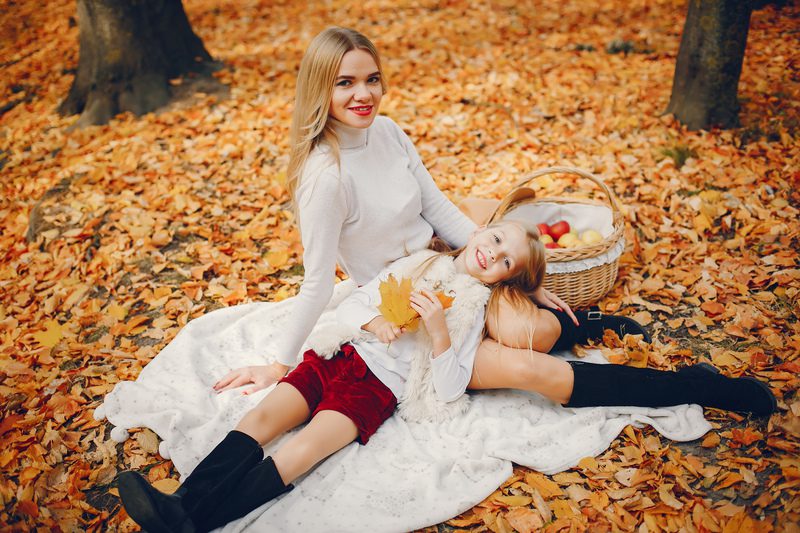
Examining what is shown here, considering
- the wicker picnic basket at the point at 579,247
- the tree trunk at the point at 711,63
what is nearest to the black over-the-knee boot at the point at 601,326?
the wicker picnic basket at the point at 579,247

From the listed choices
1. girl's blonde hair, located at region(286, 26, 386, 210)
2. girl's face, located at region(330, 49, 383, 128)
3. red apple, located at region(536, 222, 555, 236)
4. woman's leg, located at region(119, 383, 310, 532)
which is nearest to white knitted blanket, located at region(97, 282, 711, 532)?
woman's leg, located at region(119, 383, 310, 532)

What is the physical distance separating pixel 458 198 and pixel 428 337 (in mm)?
1963

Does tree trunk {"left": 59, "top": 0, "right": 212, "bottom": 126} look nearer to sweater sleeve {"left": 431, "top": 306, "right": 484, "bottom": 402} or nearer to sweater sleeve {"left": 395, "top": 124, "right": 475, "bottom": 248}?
sweater sleeve {"left": 395, "top": 124, "right": 475, "bottom": 248}

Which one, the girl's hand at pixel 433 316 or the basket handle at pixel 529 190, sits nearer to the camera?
the girl's hand at pixel 433 316

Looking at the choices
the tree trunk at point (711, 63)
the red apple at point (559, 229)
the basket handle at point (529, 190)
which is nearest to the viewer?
the basket handle at point (529, 190)

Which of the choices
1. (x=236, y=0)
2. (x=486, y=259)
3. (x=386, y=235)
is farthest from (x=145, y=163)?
(x=236, y=0)

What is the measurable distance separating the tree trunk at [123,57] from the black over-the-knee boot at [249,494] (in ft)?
14.3

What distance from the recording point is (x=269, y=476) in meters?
2.26

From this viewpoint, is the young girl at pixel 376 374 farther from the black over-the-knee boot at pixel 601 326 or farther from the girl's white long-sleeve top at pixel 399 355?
the black over-the-knee boot at pixel 601 326

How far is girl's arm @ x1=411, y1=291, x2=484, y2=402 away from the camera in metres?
2.41

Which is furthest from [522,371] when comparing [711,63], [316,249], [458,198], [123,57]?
[123,57]

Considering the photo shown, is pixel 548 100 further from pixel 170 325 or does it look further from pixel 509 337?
pixel 170 325

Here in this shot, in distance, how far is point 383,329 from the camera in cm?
250

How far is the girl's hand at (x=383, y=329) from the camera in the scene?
2.46 meters
